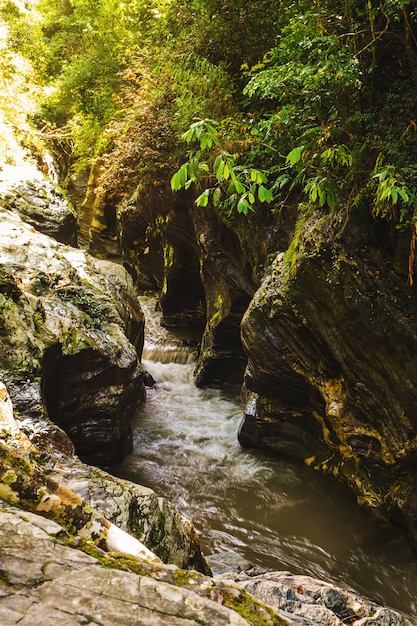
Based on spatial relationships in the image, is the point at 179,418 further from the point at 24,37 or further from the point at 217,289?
the point at 24,37

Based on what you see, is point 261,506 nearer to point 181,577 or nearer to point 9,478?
point 181,577

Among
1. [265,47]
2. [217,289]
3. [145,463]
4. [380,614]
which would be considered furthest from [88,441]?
[265,47]

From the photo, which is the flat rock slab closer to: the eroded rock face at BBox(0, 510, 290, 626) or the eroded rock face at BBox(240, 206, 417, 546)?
the eroded rock face at BBox(0, 510, 290, 626)

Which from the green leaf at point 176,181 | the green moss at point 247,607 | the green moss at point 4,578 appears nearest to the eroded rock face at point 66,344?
the green moss at point 4,578

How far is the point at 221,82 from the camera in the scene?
23.1 feet

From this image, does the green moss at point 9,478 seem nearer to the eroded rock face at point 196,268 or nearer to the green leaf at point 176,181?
the green leaf at point 176,181

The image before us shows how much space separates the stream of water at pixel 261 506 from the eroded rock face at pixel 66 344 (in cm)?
112

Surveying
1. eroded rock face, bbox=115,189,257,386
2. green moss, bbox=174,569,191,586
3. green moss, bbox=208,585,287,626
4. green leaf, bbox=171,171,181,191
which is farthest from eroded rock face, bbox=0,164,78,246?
green moss, bbox=208,585,287,626

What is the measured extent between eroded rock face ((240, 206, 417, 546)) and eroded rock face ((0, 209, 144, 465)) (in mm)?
2442

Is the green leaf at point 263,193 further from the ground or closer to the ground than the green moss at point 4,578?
further from the ground

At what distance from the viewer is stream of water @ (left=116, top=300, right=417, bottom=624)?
479 cm

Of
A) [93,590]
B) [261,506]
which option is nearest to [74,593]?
[93,590]

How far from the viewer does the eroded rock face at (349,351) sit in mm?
4512

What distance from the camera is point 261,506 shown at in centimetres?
602
